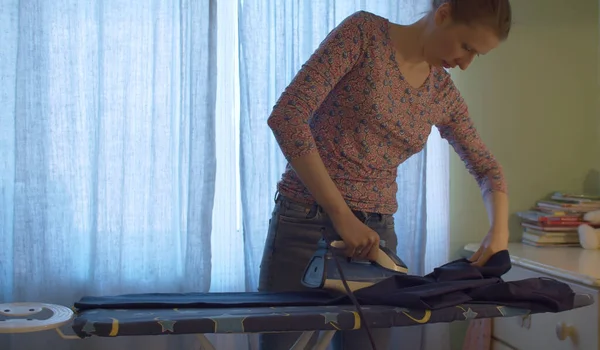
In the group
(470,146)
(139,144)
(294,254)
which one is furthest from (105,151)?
(470,146)

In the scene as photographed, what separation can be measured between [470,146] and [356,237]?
0.46 m

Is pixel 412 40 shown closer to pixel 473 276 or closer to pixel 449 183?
pixel 473 276

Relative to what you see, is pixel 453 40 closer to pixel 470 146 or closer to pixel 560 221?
pixel 470 146

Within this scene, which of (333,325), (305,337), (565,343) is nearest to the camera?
(333,325)

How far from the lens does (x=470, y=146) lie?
1.42m

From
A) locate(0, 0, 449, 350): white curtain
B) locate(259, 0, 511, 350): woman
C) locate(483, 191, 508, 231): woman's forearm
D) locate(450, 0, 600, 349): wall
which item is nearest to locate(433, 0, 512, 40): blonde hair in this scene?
locate(259, 0, 511, 350): woman

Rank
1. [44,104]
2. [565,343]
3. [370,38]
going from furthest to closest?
1. [44,104]
2. [565,343]
3. [370,38]

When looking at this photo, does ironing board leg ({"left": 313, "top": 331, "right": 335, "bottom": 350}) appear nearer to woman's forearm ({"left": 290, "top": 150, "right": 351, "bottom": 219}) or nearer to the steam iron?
the steam iron

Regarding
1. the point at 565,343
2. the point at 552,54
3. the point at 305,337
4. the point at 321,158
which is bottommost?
the point at 565,343

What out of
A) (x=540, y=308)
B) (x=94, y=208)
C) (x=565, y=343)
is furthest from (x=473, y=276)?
(x=94, y=208)

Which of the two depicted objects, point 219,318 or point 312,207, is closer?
point 219,318

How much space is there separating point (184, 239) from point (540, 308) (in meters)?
1.16

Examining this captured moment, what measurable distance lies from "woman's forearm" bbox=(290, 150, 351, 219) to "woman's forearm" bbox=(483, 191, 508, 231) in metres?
0.43

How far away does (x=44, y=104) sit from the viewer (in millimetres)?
1866
